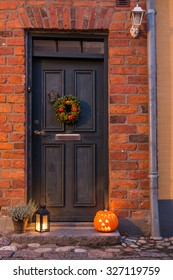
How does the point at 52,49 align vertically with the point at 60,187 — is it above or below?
above

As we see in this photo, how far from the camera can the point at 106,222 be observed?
3.90 metres

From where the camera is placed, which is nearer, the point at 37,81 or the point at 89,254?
the point at 89,254

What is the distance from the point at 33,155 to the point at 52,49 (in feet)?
4.46

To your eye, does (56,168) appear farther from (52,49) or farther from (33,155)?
(52,49)

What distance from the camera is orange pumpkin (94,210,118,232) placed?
12.8 ft

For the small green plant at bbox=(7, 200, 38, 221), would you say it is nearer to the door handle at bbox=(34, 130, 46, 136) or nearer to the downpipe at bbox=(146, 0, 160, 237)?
the door handle at bbox=(34, 130, 46, 136)

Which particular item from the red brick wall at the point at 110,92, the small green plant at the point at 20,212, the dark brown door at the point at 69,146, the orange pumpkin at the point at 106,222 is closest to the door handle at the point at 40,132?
the dark brown door at the point at 69,146

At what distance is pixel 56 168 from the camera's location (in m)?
4.43

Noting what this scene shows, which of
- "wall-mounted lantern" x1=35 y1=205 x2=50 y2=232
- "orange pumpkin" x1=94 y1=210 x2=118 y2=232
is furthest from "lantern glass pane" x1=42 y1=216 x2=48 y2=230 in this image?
"orange pumpkin" x1=94 y1=210 x2=118 y2=232

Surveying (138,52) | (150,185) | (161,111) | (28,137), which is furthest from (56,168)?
(138,52)

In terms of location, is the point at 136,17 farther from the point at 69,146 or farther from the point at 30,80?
the point at 69,146

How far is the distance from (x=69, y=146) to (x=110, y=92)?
0.84 meters

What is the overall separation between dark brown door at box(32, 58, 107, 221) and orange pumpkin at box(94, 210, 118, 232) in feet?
1.48

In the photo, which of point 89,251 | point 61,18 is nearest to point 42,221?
point 89,251
